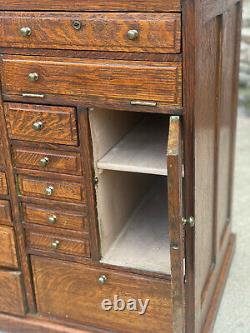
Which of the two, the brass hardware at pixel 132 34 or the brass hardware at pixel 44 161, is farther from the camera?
the brass hardware at pixel 44 161

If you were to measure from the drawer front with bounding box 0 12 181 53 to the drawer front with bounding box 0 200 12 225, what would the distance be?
0.51m

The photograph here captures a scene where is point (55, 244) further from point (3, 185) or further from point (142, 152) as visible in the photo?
point (142, 152)

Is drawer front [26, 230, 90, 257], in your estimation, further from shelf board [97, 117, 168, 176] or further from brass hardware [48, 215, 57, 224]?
shelf board [97, 117, 168, 176]

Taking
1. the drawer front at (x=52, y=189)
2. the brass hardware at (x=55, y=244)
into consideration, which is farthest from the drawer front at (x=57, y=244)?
the drawer front at (x=52, y=189)

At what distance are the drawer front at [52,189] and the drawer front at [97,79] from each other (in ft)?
0.92

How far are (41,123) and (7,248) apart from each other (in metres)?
0.49

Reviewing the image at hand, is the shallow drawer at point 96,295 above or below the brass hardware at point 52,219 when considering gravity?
below

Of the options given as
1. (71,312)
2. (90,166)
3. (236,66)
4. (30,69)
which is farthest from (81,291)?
(236,66)

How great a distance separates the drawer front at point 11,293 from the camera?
5.46 ft

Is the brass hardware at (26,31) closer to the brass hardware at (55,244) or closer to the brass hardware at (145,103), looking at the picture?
the brass hardware at (145,103)

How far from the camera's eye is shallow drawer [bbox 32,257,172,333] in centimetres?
153

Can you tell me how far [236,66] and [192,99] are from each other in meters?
0.76

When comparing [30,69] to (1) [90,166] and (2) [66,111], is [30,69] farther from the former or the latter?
(1) [90,166]

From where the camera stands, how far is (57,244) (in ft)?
5.09
